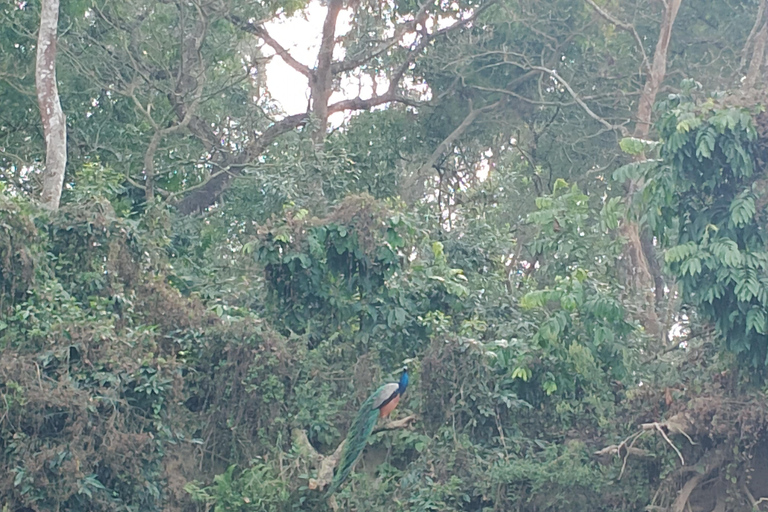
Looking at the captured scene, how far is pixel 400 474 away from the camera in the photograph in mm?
7840

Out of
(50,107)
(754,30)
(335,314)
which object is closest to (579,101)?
(754,30)

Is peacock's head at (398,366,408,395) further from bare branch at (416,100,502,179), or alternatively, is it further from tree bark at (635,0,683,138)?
bare branch at (416,100,502,179)

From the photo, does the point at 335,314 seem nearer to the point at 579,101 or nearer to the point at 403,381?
the point at 403,381

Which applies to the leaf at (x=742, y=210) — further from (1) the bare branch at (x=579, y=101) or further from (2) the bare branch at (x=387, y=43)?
(2) the bare branch at (x=387, y=43)

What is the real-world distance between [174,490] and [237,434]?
822 millimetres

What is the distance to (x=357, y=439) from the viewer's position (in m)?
7.13

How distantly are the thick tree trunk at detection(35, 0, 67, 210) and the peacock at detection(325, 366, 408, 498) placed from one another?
3395mm

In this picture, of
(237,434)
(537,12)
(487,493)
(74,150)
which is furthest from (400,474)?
(537,12)

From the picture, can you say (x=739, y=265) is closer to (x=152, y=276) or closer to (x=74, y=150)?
(x=152, y=276)

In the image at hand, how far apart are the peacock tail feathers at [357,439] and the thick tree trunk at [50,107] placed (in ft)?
11.1

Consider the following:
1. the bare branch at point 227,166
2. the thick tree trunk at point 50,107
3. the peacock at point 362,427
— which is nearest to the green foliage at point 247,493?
the peacock at point 362,427

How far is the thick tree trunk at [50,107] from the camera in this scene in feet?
29.3

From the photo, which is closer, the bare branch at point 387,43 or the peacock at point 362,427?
the peacock at point 362,427

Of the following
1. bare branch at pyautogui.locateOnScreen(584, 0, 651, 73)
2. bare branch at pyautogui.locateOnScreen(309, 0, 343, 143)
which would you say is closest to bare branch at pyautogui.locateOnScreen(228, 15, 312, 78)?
bare branch at pyautogui.locateOnScreen(309, 0, 343, 143)
